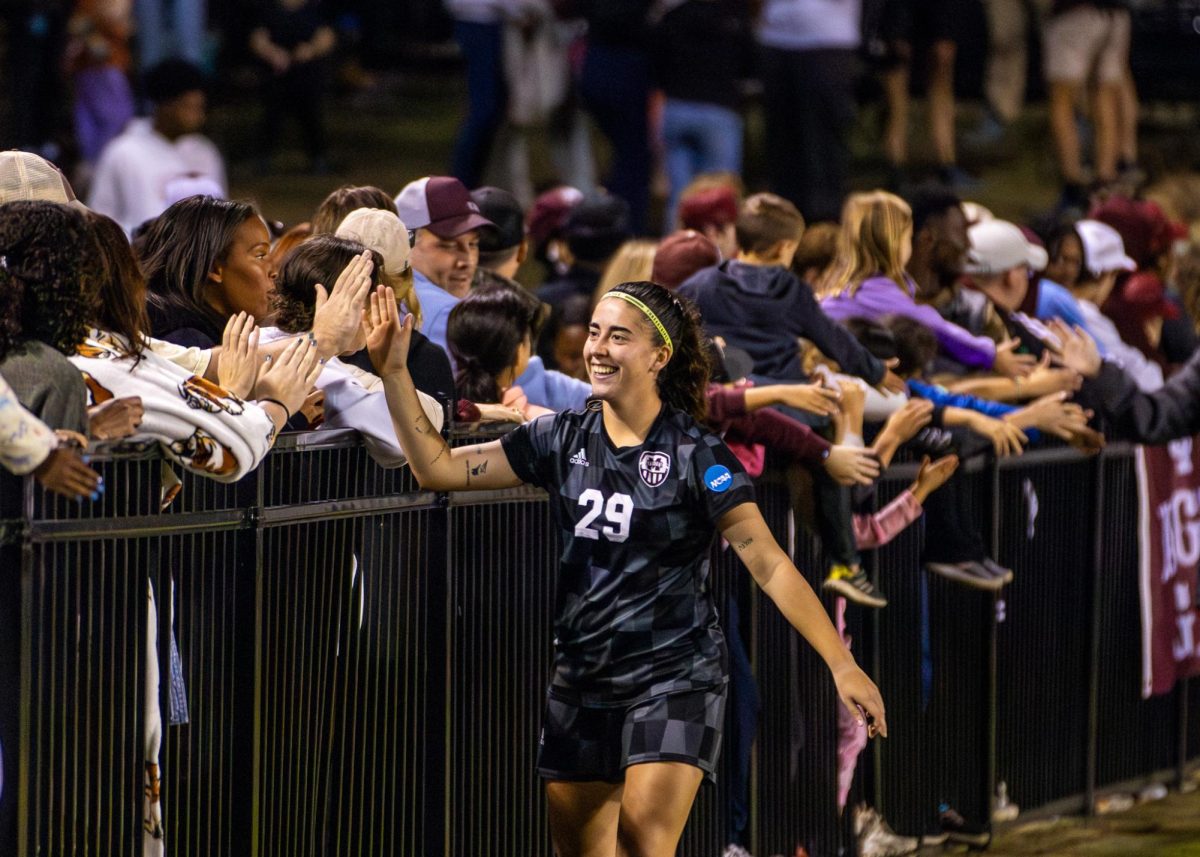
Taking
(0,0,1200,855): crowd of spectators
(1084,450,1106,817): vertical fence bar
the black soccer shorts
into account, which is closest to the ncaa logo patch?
the black soccer shorts

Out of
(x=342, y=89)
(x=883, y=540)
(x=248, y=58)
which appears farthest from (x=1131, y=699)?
(x=342, y=89)

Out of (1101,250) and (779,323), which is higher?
(1101,250)

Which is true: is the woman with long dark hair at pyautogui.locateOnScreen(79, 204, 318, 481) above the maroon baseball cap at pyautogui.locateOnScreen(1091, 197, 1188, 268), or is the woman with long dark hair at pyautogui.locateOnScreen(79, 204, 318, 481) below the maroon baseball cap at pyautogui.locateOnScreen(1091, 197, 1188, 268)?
below

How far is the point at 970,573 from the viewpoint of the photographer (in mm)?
7559

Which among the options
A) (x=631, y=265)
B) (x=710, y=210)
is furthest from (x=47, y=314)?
(x=710, y=210)

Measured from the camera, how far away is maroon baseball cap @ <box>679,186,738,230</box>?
338 inches

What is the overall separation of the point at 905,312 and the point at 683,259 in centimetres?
86

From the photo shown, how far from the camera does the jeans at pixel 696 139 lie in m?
12.1

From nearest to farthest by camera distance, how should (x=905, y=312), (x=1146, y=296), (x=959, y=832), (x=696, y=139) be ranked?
(x=905, y=312), (x=959, y=832), (x=1146, y=296), (x=696, y=139)

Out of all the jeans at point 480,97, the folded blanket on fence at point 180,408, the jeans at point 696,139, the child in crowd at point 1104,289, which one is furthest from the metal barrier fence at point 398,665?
the jeans at point 480,97

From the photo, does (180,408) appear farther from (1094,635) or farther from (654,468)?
(1094,635)

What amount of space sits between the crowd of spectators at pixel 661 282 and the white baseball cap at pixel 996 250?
0.01 meters

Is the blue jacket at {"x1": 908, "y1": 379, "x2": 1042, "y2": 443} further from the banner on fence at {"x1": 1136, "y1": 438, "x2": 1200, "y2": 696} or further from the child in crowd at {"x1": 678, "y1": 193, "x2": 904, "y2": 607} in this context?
the banner on fence at {"x1": 1136, "y1": 438, "x2": 1200, "y2": 696}

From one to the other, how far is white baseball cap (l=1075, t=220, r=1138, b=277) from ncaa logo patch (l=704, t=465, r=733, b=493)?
14.3 feet
